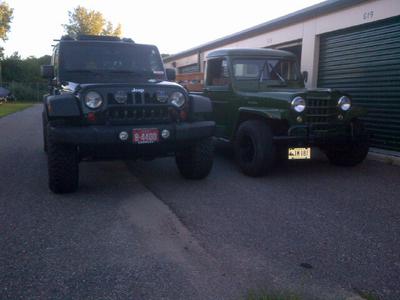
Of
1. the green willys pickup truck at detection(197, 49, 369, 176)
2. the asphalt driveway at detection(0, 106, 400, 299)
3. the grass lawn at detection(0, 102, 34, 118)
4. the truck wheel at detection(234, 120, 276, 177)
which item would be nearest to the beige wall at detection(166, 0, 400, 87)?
the green willys pickup truck at detection(197, 49, 369, 176)

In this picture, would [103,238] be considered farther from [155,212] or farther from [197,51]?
[197,51]

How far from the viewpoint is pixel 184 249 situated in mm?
3385

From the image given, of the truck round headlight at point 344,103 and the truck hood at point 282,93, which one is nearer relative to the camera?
the truck hood at point 282,93

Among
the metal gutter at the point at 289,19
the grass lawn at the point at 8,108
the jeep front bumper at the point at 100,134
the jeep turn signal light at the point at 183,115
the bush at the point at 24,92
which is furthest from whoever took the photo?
the bush at the point at 24,92

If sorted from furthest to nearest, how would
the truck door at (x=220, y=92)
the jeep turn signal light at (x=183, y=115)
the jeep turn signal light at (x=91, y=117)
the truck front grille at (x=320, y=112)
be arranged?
1. the truck door at (x=220, y=92)
2. the truck front grille at (x=320, y=112)
3. the jeep turn signal light at (x=183, y=115)
4. the jeep turn signal light at (x=91, y=117)

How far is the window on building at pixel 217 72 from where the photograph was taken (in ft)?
22.5

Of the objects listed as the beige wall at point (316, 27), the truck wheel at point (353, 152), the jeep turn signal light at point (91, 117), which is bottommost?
the truck wheel at point (353, 152)

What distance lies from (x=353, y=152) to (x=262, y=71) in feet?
6.58

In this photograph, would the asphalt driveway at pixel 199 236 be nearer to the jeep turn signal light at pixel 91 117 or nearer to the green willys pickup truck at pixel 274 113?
the green willys pickup truck at pixel 274 113

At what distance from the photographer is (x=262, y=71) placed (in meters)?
6.82

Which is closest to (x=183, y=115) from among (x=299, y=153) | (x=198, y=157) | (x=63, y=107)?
(x=198, y=157)

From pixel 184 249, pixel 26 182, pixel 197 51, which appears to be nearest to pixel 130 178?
pixel 26 182

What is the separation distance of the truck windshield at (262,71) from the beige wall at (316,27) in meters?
2.09

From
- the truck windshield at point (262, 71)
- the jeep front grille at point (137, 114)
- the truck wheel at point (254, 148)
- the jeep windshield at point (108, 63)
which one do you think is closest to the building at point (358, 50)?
the truck windshield at point (262, 71)
